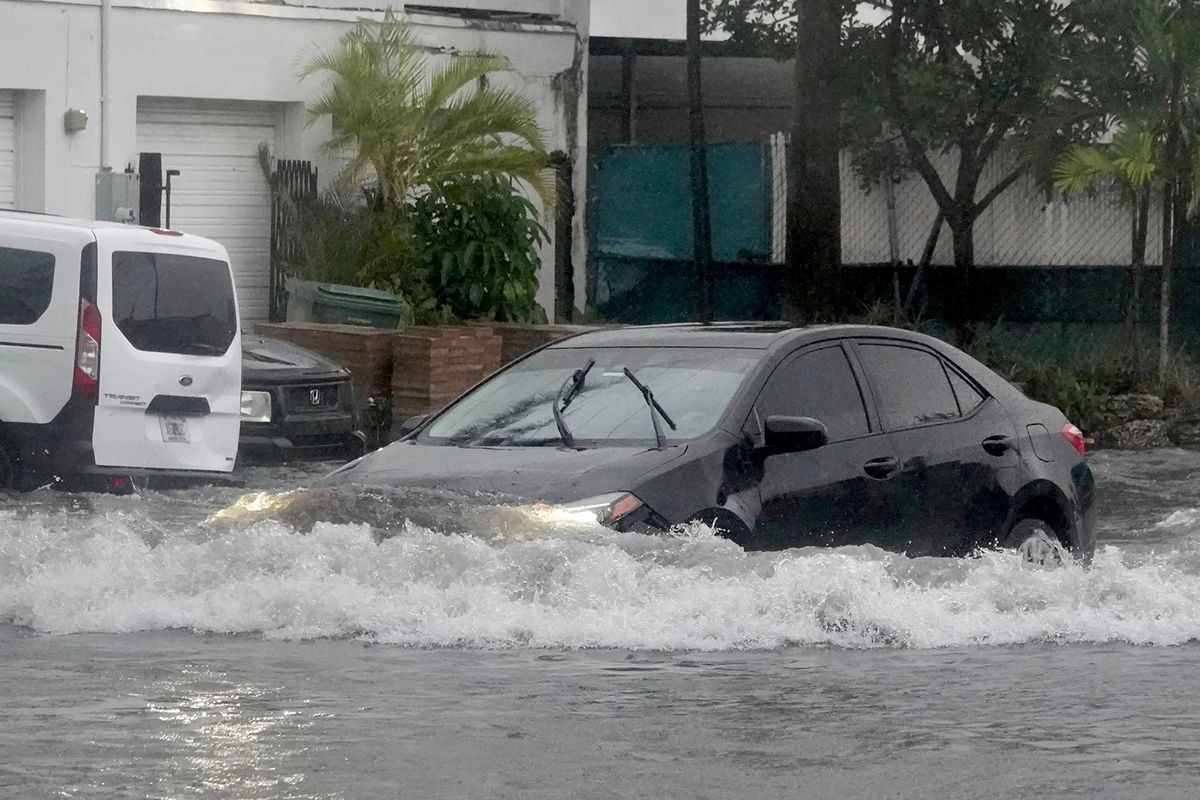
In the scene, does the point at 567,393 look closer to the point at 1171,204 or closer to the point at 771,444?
the point at 771,444

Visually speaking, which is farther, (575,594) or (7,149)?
(7,149)

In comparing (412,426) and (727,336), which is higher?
(727,336)

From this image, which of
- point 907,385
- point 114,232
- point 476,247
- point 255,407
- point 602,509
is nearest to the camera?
point 602,509

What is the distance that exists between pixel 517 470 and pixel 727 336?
4.67 feet

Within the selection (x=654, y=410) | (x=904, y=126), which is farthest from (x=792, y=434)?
(x=904, y=126)

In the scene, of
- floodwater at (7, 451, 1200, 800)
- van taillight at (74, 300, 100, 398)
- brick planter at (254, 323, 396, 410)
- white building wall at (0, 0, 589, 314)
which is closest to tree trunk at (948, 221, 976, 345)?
white building wall at (0, 0, 589, 314)

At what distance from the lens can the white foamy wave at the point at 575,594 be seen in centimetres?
816

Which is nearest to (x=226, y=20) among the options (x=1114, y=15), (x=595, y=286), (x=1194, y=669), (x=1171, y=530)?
(x=595, y=286)

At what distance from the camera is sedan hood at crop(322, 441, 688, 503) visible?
8289 millimetres

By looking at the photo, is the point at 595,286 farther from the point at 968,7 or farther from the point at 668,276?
the point at 968,7

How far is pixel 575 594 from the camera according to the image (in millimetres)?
8211

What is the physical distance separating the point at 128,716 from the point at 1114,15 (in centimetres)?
1459

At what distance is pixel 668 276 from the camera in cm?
2419

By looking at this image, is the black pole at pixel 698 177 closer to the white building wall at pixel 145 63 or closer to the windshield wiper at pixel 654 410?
the white building wall at pixel 145 63
